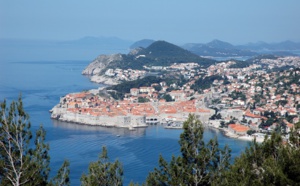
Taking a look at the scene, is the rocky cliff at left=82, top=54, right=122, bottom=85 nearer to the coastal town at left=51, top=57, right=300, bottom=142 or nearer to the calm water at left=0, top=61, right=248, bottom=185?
the coastal town at left=51, top=57, right=300, bottom=142

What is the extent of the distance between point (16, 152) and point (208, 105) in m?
15.3

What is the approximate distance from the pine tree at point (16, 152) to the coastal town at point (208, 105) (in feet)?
30.6

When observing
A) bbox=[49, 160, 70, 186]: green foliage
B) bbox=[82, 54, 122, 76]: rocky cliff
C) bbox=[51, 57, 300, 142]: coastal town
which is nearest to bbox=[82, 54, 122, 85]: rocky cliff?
bbox=[82, 54, 122, 76]: rocky cliff

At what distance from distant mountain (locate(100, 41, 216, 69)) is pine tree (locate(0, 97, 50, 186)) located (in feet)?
91.8

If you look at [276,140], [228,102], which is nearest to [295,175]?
[276,140]

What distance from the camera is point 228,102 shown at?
18484 millimetres

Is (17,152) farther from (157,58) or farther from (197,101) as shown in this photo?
(157,58)

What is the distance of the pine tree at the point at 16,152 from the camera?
3.49 m

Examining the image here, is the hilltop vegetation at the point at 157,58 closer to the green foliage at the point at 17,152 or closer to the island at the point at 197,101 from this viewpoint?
the island at the point at 197,101

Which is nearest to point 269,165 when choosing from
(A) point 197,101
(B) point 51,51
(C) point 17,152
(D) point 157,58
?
(C) point 17,152

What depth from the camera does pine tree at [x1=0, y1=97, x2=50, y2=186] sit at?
349cm

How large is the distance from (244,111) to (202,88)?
5.90m

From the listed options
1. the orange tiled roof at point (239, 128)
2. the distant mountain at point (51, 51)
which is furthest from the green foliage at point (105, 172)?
the distant mountain at point (51, 51)

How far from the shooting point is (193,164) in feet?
13.2
